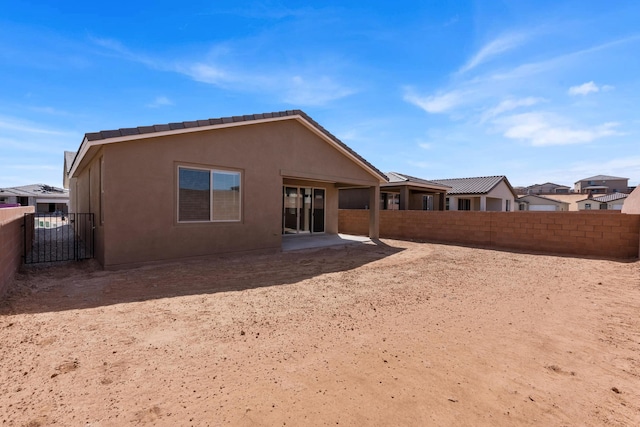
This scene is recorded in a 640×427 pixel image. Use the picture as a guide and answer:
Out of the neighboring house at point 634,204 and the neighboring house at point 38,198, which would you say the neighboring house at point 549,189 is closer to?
the neighboring house at point 634,204

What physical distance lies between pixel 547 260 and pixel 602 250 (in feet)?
7.70

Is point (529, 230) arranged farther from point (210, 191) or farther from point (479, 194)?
point (479, 194)

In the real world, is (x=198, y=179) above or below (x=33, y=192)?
below

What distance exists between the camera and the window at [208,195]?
8.42 m

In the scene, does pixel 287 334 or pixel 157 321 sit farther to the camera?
pixel 157 321

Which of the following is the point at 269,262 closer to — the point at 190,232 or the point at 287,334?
the point at 190,232

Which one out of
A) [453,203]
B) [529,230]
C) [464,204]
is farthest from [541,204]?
[529,230]

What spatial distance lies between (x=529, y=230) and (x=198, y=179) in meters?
11.8

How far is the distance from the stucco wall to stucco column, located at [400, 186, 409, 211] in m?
10.3

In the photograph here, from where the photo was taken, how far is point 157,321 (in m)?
4.32

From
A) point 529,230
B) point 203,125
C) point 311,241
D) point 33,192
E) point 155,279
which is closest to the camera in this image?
point 155,279

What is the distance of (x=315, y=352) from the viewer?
136 inches

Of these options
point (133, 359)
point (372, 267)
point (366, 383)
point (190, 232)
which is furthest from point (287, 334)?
point (190, 232)

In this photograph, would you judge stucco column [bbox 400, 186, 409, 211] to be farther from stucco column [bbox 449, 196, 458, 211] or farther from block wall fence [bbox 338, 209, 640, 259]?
stucco column [bbox 449, 196, 458, 211]
